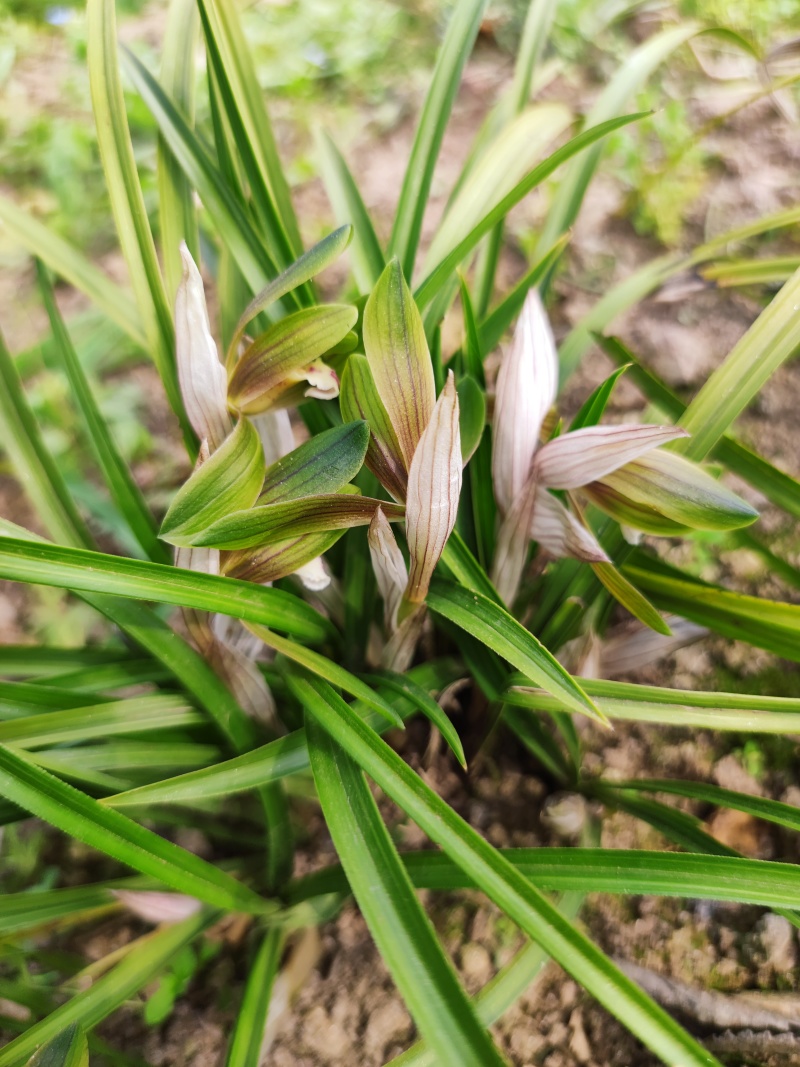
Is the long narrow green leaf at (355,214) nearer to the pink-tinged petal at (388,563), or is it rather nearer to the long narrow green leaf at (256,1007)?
the pink-tinged petal at (388,563)

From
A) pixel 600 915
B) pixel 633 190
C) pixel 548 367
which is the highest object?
pixel 633 190

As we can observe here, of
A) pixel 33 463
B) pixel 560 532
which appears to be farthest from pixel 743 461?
pixel 33 463

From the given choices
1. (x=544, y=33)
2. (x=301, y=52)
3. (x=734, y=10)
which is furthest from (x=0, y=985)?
(x=734, y=10)

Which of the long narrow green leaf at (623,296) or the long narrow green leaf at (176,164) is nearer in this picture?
the long narrow green leaf at (176,164)

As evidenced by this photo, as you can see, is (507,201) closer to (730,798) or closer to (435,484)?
(435,484)

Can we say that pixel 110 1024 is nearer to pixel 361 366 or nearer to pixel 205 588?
pixel 205 588

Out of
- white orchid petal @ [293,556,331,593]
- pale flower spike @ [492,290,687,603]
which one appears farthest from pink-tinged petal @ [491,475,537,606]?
white orchid petal @ [293,556,331,593]

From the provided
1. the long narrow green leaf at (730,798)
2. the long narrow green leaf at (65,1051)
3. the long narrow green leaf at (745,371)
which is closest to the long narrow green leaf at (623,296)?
the long narrow green leaf at (745,371)
